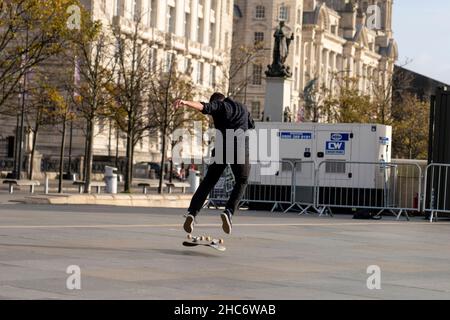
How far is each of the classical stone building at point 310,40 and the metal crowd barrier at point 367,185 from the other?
88.6 meters

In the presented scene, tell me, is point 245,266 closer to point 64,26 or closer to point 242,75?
point 64,26

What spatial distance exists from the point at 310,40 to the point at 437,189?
404 feet

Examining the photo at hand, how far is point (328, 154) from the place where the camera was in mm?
30734

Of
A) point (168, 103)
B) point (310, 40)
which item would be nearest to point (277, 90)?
point (168, 103)

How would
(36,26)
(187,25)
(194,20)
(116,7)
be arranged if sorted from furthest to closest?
(194,20) → (187,25) → (116,7) → (36,26)

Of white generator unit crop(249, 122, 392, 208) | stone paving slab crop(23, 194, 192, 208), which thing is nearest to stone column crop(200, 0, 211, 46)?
stone paving slab crop(23, 194, 192, 208)

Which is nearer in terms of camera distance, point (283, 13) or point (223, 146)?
→ point (223, 146)

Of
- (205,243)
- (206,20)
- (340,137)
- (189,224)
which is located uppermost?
(206,20)

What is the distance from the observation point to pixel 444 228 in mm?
22938

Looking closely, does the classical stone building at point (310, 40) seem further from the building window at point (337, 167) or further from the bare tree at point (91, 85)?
the building window at point (337, 167)

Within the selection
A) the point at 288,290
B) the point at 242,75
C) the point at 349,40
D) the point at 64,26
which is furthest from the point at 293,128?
the point at 349,40

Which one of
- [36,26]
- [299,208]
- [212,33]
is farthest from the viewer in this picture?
[212,33]

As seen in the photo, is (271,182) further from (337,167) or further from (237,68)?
(237,68)

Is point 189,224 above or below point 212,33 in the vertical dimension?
below
